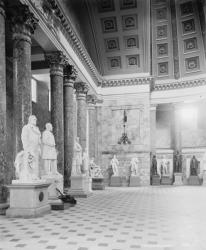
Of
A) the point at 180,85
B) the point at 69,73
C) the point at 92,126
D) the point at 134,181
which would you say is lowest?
the point at 134,181

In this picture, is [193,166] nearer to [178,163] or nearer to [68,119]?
[178,163]

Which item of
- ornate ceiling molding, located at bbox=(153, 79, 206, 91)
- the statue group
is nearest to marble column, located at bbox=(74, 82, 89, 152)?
ornate ceiling molding, located at bbox=(153, 79, 206, 91)

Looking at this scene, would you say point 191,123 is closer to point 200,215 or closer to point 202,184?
point 202,184

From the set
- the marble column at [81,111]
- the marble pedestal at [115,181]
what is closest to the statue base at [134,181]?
the marble pedestal at [115,181]

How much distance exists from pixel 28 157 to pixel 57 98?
627 centimetres

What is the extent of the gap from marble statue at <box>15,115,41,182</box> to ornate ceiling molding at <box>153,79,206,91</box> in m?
20.6

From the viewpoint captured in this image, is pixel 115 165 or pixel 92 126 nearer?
pixel 115 165

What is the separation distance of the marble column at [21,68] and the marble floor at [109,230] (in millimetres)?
3378

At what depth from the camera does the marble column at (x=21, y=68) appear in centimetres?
1105

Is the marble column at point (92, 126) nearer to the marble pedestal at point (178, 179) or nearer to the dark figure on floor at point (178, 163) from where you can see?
the marble pedestal at point (178, 179)

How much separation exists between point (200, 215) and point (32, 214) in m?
5.14

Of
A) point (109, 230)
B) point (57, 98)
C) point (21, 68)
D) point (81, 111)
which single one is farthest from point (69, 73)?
point (109, 230)

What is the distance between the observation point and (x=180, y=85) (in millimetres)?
28297

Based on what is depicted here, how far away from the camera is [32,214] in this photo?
30.3 ft
